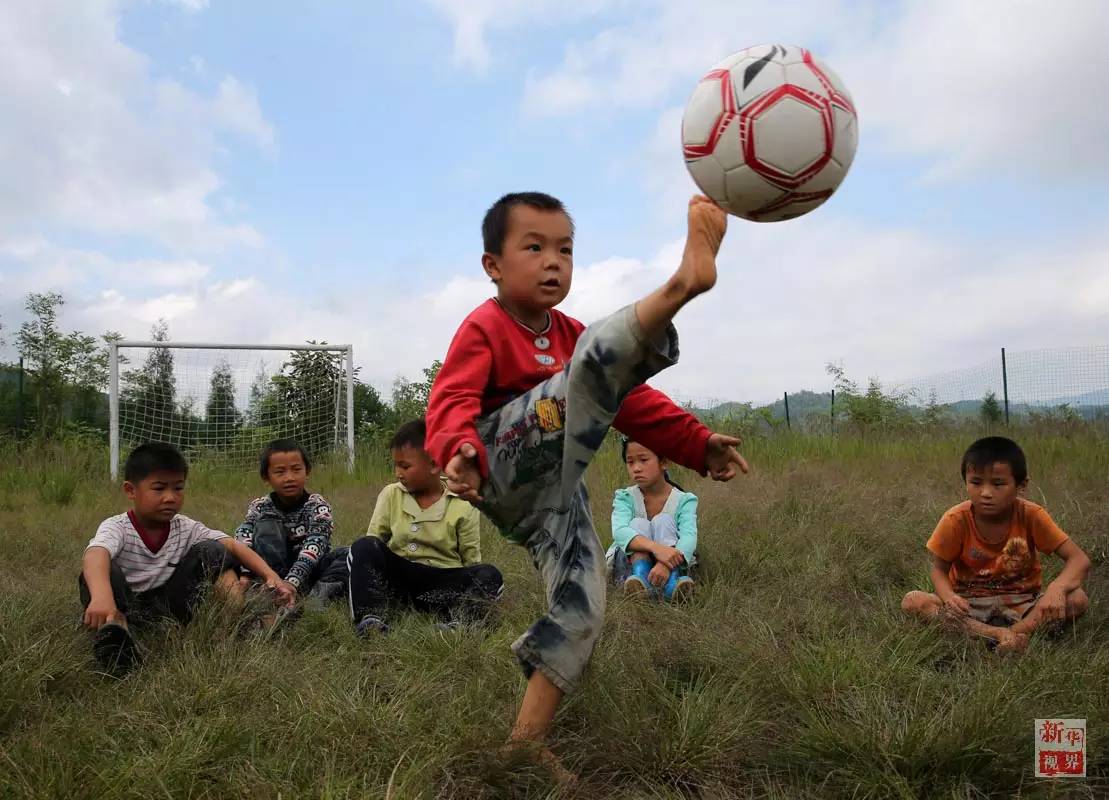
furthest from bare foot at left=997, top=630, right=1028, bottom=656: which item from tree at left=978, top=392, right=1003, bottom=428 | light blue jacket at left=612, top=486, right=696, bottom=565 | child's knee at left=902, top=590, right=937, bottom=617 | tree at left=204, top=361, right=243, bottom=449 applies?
tree at left=978, top=392, right=1003, bottom=428

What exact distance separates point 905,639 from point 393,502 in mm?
2440

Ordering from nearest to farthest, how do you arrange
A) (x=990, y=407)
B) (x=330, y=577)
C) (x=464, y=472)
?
(x=464, y=472), (x=330, y=577), (x=990, y=407)

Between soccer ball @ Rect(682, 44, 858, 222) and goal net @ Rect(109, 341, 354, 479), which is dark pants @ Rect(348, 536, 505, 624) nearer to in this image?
soccer ball @ Rect(682, 44, 858, 222)

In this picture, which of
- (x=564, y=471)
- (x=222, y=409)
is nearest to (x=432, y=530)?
(x=564, y=471)

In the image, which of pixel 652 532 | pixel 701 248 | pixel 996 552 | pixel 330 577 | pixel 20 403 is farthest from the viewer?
pixel 20 403

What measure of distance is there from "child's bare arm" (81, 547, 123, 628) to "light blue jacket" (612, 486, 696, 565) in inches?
95.4

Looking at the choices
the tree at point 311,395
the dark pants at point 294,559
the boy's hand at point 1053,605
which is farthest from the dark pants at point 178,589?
the tree at point 311,395

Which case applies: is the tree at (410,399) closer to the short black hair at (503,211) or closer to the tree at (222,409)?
the tree at (222,409)

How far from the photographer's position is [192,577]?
11.8 feet

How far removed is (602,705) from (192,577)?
189cm

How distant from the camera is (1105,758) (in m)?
2.27

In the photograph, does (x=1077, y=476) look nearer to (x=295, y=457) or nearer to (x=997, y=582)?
(x=997, y=582)

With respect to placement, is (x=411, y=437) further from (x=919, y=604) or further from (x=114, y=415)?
(x=114, y=415)

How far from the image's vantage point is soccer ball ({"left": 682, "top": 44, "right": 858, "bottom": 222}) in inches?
90.4
